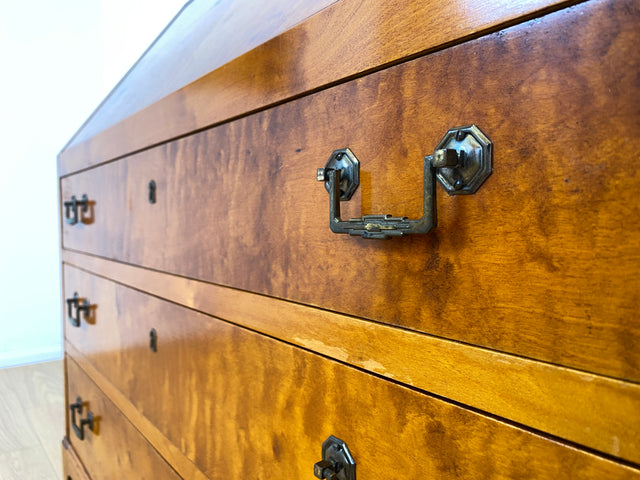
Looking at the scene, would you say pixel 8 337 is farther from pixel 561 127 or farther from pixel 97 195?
pixel 561 127

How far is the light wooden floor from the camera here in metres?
1.81

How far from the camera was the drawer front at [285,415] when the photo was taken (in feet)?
1.01

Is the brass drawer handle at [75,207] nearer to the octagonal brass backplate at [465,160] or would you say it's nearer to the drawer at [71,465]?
the drawer at [71,465]

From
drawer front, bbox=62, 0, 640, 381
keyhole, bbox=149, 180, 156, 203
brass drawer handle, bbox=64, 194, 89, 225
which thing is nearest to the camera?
drawer front, bbox=62, 0, 640, 381

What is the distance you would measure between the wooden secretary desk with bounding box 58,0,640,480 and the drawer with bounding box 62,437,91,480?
780mm

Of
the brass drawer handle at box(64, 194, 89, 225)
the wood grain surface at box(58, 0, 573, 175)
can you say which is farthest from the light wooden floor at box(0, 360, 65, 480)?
the wood grain surface at box(58, 0, 573, 175)

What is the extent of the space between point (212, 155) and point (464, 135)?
1.26 feet

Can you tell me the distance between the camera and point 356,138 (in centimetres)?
40

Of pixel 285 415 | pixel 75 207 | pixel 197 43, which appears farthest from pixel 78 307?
pixel 285 415

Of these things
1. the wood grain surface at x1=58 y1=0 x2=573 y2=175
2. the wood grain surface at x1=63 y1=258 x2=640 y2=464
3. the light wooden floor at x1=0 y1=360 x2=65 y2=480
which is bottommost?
the light wooden floor at x1=0 y1=360 x2=65 y2=480

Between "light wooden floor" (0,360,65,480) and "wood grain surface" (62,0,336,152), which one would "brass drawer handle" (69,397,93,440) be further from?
"wood grain surface" (62,0,336,152)

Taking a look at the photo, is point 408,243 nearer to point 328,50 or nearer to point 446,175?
point 446,175

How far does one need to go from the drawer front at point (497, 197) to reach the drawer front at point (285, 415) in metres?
0.06

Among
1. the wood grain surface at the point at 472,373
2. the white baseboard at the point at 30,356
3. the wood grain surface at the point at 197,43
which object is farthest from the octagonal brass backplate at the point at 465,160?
the white baseboard at the point at 30,356
